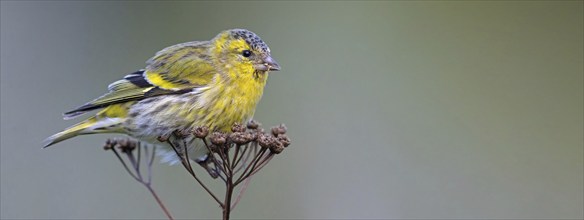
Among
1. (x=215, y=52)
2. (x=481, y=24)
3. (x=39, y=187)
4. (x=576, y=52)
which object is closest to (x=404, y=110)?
(x=481, y=24)

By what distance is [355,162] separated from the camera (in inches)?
198

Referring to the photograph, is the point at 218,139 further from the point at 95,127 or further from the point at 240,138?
the point at 95,127

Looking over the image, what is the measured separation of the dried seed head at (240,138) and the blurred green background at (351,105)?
2502mm

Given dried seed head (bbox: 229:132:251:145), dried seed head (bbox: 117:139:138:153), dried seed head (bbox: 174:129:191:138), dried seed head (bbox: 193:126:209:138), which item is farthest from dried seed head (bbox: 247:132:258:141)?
dried seed head (bbox: 117:139:138:153)

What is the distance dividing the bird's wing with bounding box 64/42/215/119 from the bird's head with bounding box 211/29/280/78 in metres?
0.09

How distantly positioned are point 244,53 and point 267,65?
14 centimetres

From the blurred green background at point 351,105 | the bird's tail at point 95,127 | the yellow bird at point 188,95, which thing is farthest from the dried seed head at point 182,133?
the blurred green background at point 351,105

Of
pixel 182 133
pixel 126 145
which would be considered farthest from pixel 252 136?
pixel 126 145

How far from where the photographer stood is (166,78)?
305 cm

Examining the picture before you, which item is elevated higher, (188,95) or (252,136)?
(188,95)

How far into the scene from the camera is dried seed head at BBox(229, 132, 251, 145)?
7.38ft

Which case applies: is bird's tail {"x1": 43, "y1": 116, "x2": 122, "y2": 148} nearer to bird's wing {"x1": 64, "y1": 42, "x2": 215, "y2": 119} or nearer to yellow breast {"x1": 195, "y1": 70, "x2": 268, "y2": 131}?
bird's wing {"x1": 64, "y1": 42, "x2": 215, "y2": 119}

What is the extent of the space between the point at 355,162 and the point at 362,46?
103cm

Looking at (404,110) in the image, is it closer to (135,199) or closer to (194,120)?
(135,199)
